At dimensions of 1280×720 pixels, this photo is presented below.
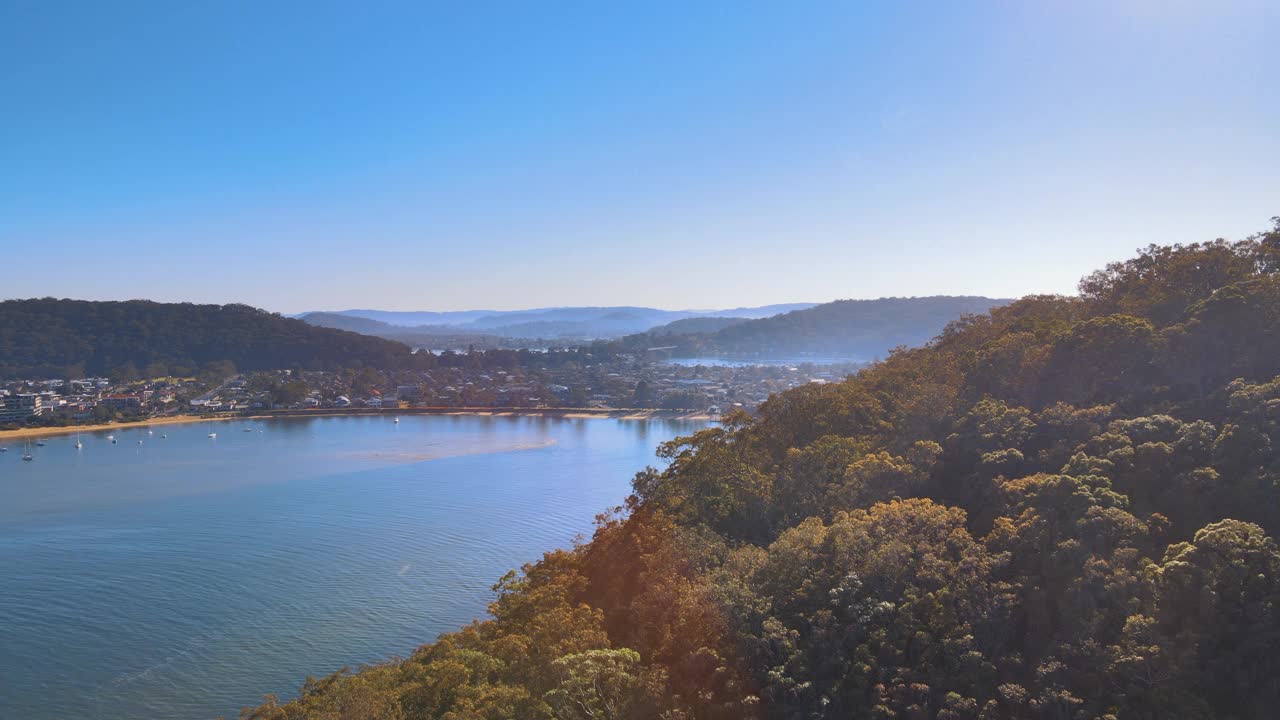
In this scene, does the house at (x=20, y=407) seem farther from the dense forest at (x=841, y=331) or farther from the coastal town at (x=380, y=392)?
the dense forest at (x=841, y=331)

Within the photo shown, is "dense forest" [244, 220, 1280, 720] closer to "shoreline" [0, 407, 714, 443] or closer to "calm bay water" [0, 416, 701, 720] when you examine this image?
"calm bay water" [0, 416, 701, 720]

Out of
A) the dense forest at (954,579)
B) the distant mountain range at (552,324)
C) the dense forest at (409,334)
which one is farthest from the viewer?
the distant mountain range at (552,324)

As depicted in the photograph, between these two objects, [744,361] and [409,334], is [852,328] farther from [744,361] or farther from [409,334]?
[409,334]

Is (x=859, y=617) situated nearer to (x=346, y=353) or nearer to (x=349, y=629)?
(x=349, y=629)

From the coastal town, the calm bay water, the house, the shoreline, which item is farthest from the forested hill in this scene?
the calm bay water

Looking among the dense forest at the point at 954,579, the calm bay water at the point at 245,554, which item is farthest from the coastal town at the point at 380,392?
the dense forest at the point at 954,579

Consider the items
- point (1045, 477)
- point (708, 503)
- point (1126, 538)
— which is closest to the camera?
point (1126, 538)

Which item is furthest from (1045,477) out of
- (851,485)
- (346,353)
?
(346,353)
